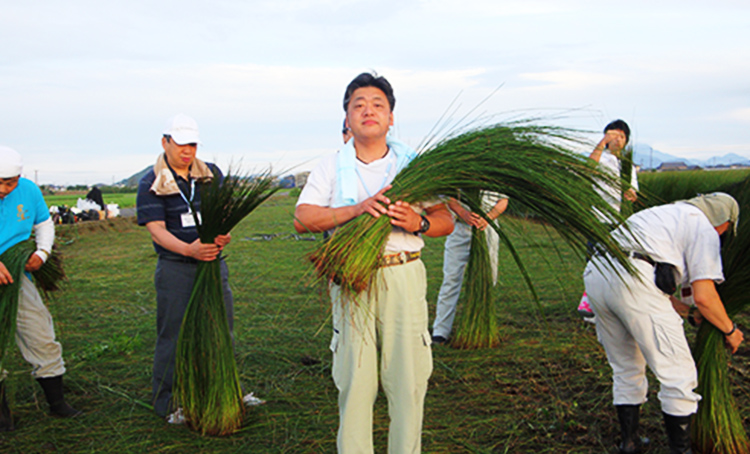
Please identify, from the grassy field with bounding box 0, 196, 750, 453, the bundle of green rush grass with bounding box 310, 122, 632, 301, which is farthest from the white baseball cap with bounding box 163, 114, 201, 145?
the bundle of green rush grass with bounding box 310, 122, 632, 301

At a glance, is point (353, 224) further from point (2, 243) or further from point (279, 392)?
point (2, 243)

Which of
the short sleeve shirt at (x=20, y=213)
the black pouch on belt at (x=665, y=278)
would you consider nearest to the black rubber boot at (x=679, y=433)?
the black pouch on belt at (x=665, y=278)

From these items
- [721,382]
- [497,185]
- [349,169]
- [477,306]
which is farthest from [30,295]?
[721,382]

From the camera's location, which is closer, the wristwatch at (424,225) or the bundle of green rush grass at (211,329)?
the wristwatch at (424,225)

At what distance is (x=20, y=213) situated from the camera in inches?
114

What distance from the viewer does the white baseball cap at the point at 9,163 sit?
108 inches

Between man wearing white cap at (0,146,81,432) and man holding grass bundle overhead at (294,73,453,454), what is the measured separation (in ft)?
5.67

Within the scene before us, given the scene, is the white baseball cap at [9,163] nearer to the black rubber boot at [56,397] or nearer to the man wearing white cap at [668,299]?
the black rubber boot at [56,397]

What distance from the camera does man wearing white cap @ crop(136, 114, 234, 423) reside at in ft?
8.78

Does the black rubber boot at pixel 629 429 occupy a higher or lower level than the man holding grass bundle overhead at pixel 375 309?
lower

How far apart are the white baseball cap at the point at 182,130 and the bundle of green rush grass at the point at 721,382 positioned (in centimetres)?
247

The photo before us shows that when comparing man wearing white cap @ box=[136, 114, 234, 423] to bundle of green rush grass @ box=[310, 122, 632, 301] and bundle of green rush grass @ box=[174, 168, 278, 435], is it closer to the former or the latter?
bundle of green rush grass @ box=[174, 168, 278, 435]

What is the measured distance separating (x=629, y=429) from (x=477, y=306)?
4.88 ft

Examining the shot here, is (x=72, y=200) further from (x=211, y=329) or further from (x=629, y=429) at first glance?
(x=629, y=429)
